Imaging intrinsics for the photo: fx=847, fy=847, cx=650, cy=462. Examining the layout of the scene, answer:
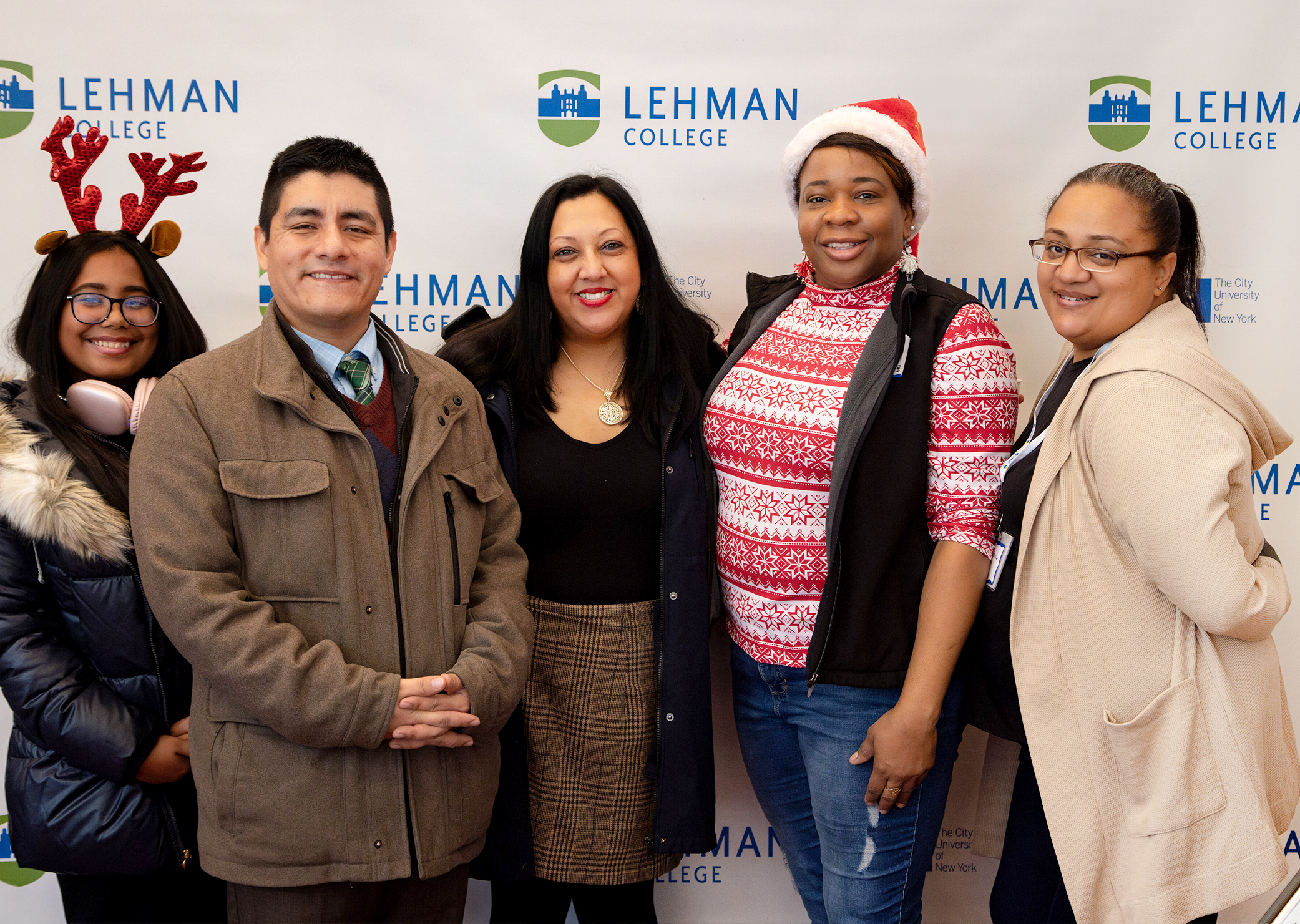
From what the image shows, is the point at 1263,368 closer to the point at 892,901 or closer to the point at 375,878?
the point at 892,901

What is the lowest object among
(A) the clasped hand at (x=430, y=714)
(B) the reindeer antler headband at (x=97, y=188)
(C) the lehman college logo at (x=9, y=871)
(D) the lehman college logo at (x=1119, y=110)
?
(C) the lehman college logo at (x=9, y=871)

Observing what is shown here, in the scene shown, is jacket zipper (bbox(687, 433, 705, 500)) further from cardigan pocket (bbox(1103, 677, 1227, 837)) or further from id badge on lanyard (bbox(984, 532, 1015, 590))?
cardigan pocket (bbox(1103, 677, 1227, 837))

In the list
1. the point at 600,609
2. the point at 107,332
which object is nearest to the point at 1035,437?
the point at 600,609

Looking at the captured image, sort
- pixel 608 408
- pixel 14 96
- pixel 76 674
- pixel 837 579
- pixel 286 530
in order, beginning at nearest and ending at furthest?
pixel 286 530
pixel 76 674
pixel 837 579
pixel 608 408
pixel 14 96

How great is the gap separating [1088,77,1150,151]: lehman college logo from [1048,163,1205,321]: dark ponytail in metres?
0.85

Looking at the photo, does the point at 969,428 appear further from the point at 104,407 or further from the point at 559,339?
the point at 104,407

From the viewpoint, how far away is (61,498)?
1.39 metres

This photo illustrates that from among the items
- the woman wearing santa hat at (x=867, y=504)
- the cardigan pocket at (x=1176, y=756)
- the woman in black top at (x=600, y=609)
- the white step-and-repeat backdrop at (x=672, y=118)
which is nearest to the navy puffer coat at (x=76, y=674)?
the woman in black top at (x=600, y=609)

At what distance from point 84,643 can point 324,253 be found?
798mm

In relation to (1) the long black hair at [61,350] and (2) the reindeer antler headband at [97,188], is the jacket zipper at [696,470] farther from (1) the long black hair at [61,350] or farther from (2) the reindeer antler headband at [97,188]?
(2) the reindeer antler headband at [97,188]

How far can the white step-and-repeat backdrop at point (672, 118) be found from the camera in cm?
216

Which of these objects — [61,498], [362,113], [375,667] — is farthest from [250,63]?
[375,667]

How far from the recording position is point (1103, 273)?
1.45 metres

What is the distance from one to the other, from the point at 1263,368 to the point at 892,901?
1721mm
